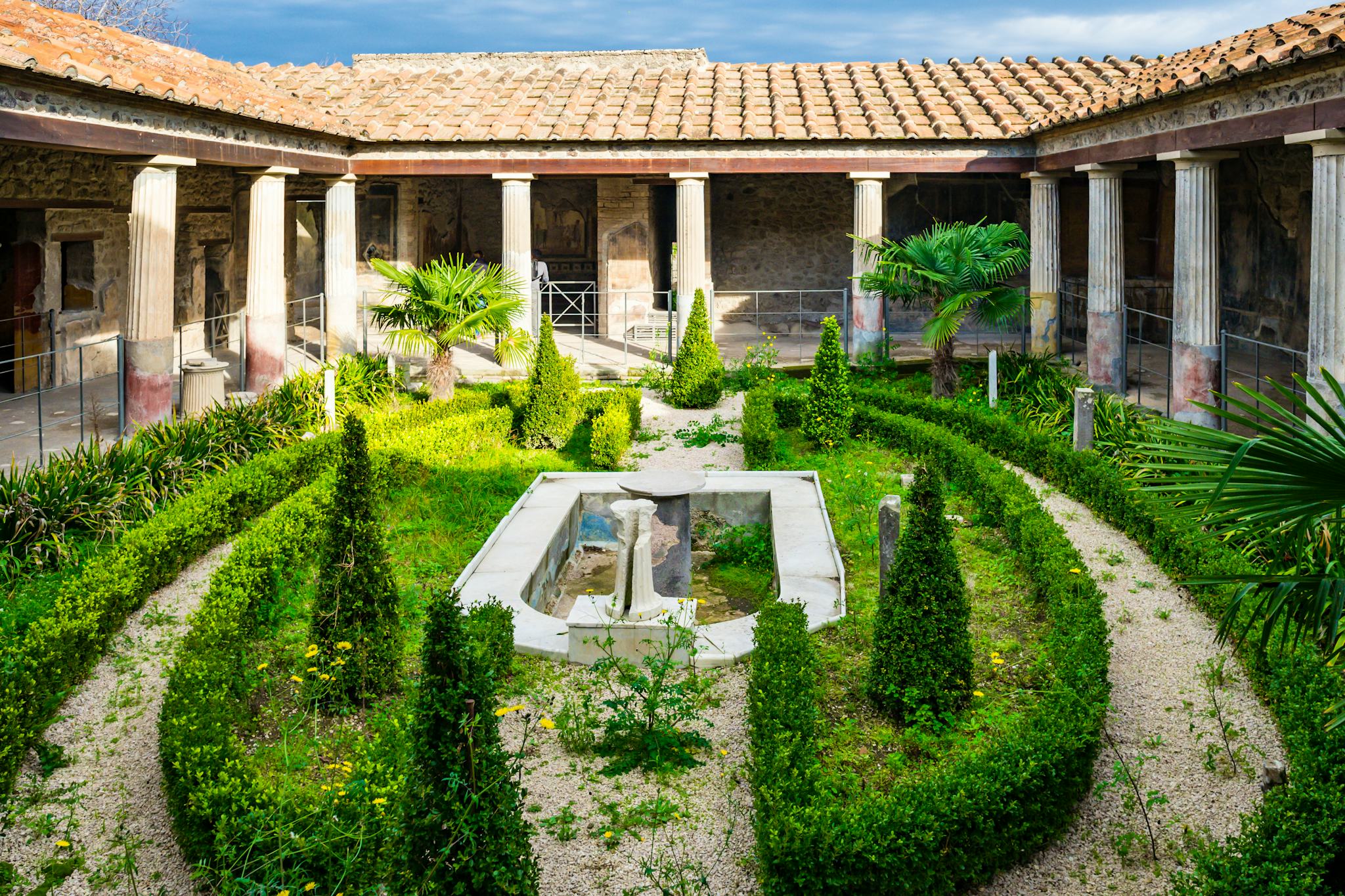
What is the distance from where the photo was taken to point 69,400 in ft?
45.9

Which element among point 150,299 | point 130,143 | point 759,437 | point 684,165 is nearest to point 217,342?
point 150,299

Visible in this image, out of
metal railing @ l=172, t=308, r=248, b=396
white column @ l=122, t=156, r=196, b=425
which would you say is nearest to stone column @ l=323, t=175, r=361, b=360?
metal railing @ l=172, t=308, r=248, b=396

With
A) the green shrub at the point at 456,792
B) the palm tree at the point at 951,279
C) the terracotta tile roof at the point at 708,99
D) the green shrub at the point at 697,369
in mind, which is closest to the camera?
the green shrub at the point at 456,792

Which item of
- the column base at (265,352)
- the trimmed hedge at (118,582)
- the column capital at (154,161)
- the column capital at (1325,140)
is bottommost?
the trimmed hedge at (118,582)

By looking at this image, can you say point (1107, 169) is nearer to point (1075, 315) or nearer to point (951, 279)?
point (951, 279)

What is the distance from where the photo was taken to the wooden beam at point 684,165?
16.6 m

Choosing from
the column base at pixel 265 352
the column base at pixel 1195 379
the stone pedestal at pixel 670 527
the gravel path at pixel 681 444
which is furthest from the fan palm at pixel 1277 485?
the column base at pixel 265 352

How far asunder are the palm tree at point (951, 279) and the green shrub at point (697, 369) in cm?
212

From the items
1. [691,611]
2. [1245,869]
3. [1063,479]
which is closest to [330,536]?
[691,611]

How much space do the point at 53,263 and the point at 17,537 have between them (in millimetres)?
7545

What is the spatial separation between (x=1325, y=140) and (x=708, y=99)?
10324 mm

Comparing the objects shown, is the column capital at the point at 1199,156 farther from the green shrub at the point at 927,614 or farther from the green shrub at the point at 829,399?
the green shrub at the point at 927,614

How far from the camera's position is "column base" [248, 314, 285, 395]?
14.4m

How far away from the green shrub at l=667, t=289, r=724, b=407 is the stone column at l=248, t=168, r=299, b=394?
481 centimetres
